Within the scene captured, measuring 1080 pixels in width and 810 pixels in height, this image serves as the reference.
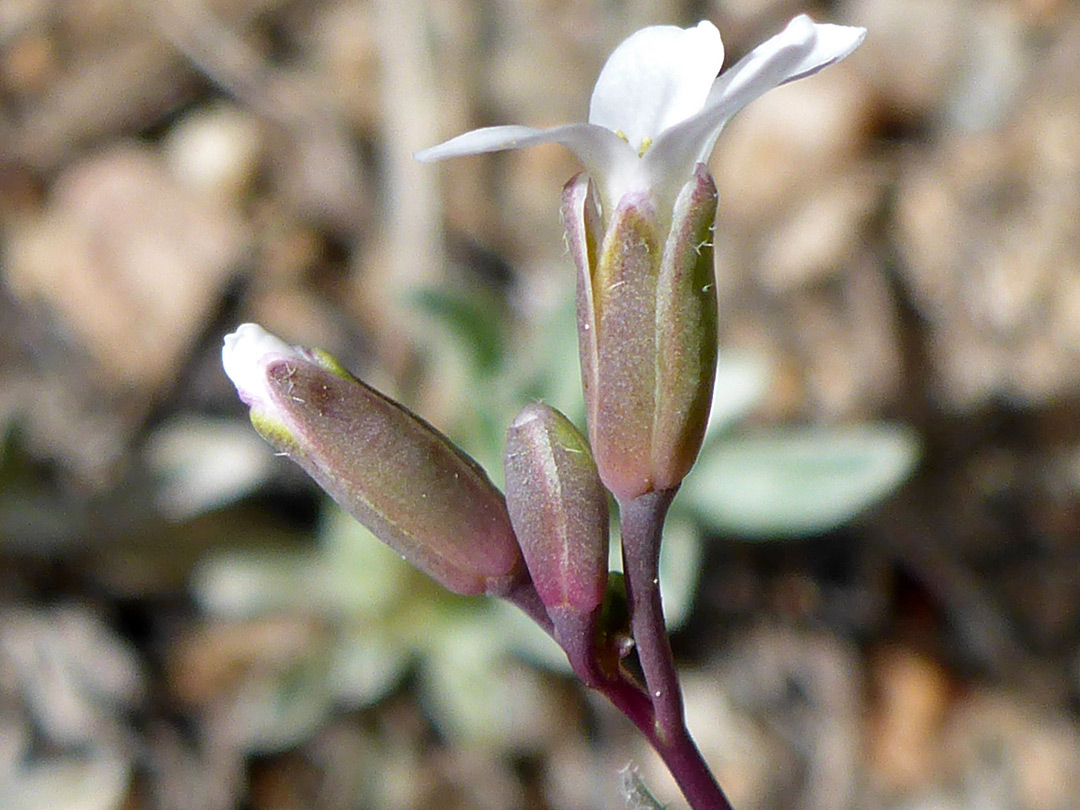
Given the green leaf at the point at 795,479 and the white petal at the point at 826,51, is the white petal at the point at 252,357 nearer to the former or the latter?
the white petal at the point at 826,51

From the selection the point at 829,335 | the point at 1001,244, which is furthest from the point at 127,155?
the point at 1001,244

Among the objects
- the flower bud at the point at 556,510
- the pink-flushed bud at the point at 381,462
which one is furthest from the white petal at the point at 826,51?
the pink-flushed bud at the point at 381,462

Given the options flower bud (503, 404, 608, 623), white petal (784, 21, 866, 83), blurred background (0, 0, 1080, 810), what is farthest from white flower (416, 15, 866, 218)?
blurred background (0, 0, 1080, 810)

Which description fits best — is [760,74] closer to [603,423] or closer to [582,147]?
[582,147]

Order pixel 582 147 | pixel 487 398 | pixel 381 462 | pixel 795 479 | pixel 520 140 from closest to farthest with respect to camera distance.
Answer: pixel 520 140 < pixel 582 147 < pixel 381 462 < pixel 795 479 < pixel 487 398

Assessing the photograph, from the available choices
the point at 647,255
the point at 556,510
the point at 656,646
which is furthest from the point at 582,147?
the point at 656,646

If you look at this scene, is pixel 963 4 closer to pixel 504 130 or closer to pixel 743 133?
pixel 743 133
